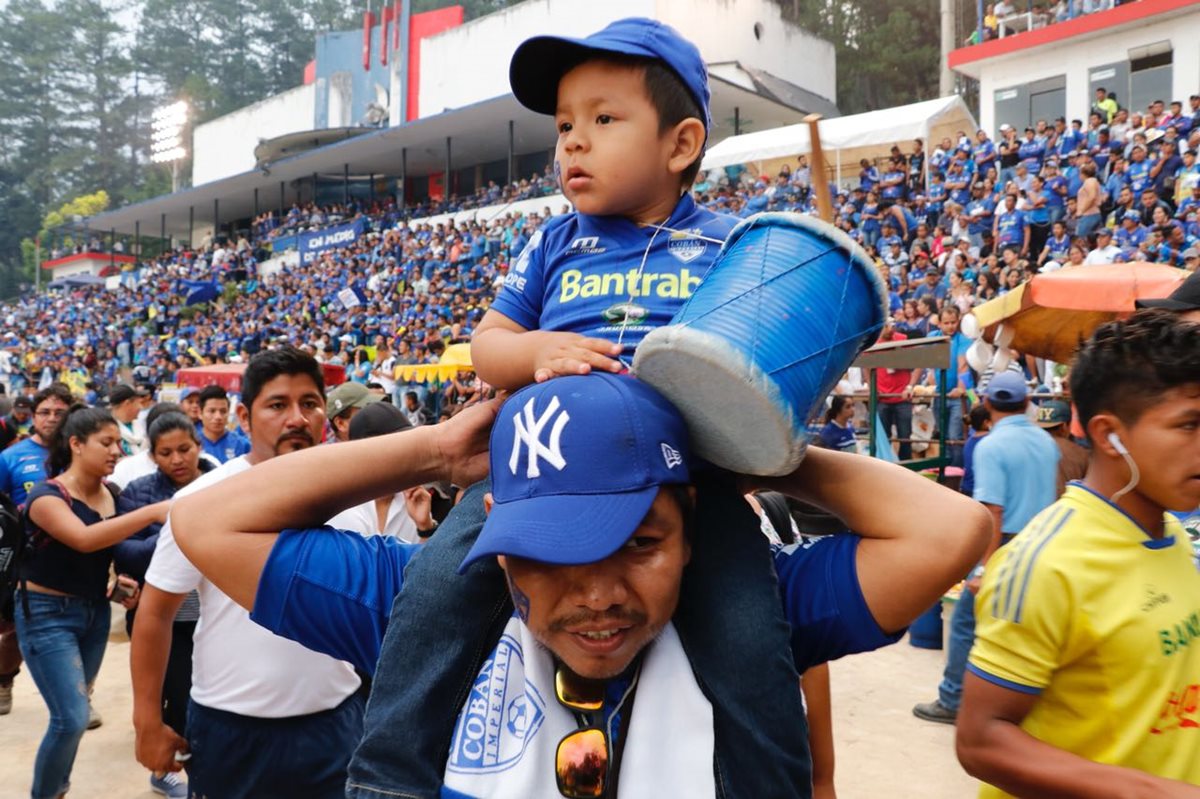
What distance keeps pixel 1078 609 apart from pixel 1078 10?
70.9 ft

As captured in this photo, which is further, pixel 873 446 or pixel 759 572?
pixel 873 446

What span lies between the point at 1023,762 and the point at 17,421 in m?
11.8

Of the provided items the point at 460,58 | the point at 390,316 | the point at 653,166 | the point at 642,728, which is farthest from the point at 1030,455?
the point at 460,58

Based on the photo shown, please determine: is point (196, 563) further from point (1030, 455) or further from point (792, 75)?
point (792, 75)

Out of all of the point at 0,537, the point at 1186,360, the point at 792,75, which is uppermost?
the point at 792,75

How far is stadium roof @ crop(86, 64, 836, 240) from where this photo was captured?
1031 inches

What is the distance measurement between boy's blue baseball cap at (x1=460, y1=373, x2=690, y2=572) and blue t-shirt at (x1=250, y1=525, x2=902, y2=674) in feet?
1.08

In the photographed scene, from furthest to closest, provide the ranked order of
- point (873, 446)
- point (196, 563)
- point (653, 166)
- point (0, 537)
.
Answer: point (873, 446), point (0, 537), point (653, 166), point (196, 563)

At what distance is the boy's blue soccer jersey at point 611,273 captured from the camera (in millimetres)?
1701

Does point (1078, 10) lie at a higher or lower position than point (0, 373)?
higher

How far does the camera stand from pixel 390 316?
80.5 feet

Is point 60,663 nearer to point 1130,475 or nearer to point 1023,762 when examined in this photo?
point 1023,762

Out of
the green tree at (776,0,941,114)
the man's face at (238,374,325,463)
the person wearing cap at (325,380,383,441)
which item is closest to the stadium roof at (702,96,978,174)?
the person wearing cap at (325,380,383,441)

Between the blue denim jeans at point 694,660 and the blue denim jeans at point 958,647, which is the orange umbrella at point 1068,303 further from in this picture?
the blue denim jeans at point 694,660
